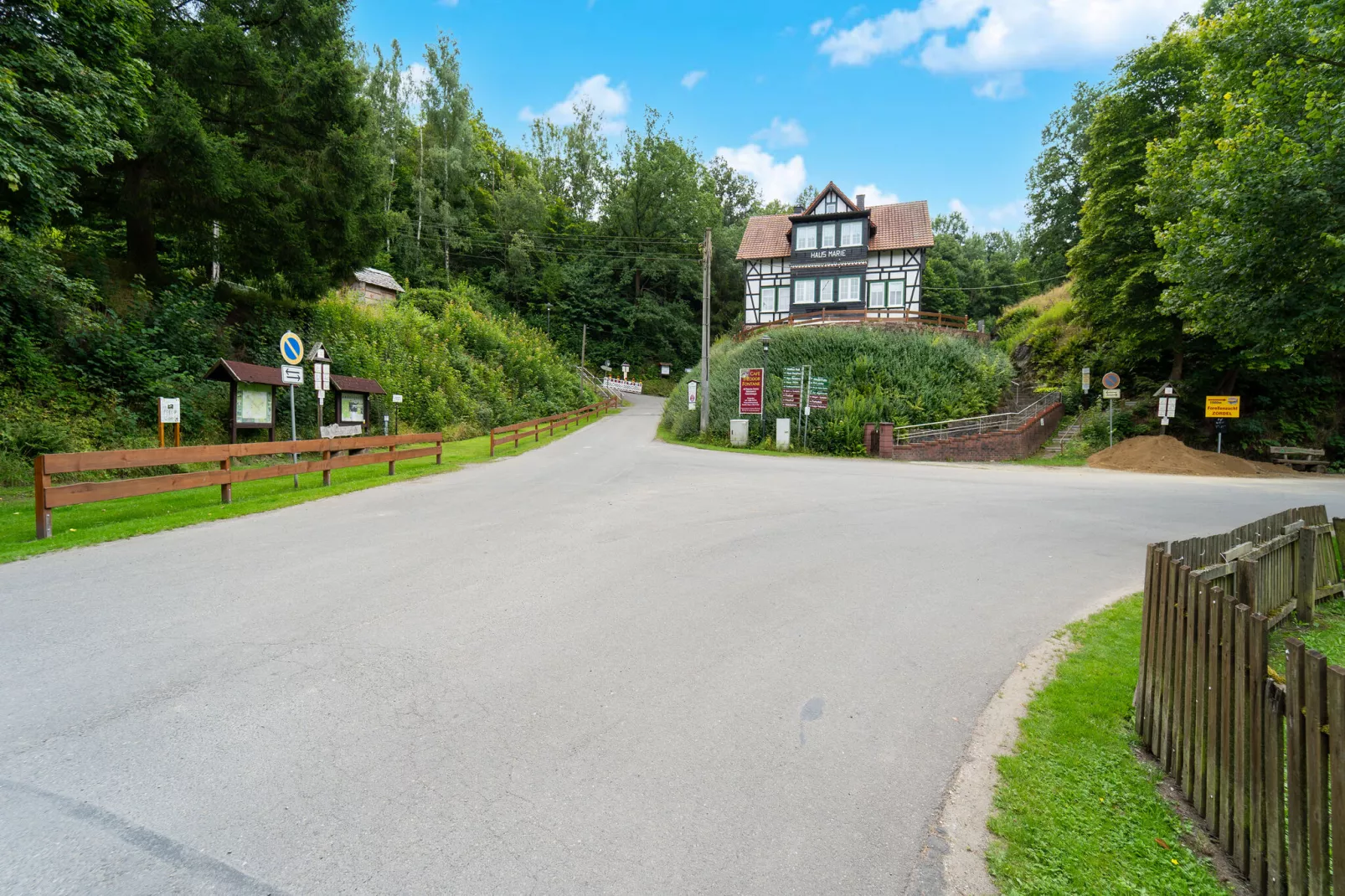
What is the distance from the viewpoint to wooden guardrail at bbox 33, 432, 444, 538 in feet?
24.0

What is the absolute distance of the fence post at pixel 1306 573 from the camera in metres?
6.01

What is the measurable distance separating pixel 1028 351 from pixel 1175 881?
123 feet

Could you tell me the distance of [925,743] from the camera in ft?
11.5

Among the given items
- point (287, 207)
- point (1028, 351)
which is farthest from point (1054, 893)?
point (1028, 351)

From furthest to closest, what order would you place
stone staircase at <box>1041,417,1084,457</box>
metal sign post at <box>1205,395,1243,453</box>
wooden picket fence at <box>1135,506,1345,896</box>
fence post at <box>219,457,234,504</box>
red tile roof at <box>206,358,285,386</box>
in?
stone staircase at <box>1041,417,1084,457</box> < metal sign post at <box>1205,395,1243,453</box> < red tile roof at <box>206,358,285,386</box> < fence post at <box>219,457,234,504</box> < wooden picket fence at <box>1135,506,1345,896</box>

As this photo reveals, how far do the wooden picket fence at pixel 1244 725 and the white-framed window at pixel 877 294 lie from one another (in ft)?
119

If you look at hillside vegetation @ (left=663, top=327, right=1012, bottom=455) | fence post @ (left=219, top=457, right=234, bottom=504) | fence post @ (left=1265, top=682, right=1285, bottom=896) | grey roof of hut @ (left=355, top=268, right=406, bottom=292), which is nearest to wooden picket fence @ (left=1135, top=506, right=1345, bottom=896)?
fence post @ (left=1265, top=682, right=1285, bottom=896)

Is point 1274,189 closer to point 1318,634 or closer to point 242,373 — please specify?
point 1318,634

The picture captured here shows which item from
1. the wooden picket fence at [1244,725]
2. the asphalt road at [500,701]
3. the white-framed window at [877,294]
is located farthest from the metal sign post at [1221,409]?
the wooden picket fence at [1244,725]

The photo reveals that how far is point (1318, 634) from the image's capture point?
579 cm

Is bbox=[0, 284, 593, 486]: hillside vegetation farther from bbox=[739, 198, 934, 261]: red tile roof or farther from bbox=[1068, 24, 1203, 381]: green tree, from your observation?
bbox=[1068, 24, 1203, 381]: green tree

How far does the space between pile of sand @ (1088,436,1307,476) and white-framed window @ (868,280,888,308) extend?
61.5ft

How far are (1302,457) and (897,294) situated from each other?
20.5 meters

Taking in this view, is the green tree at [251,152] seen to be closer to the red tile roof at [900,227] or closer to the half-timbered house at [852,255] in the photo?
the half-timbered house at [852,255]
